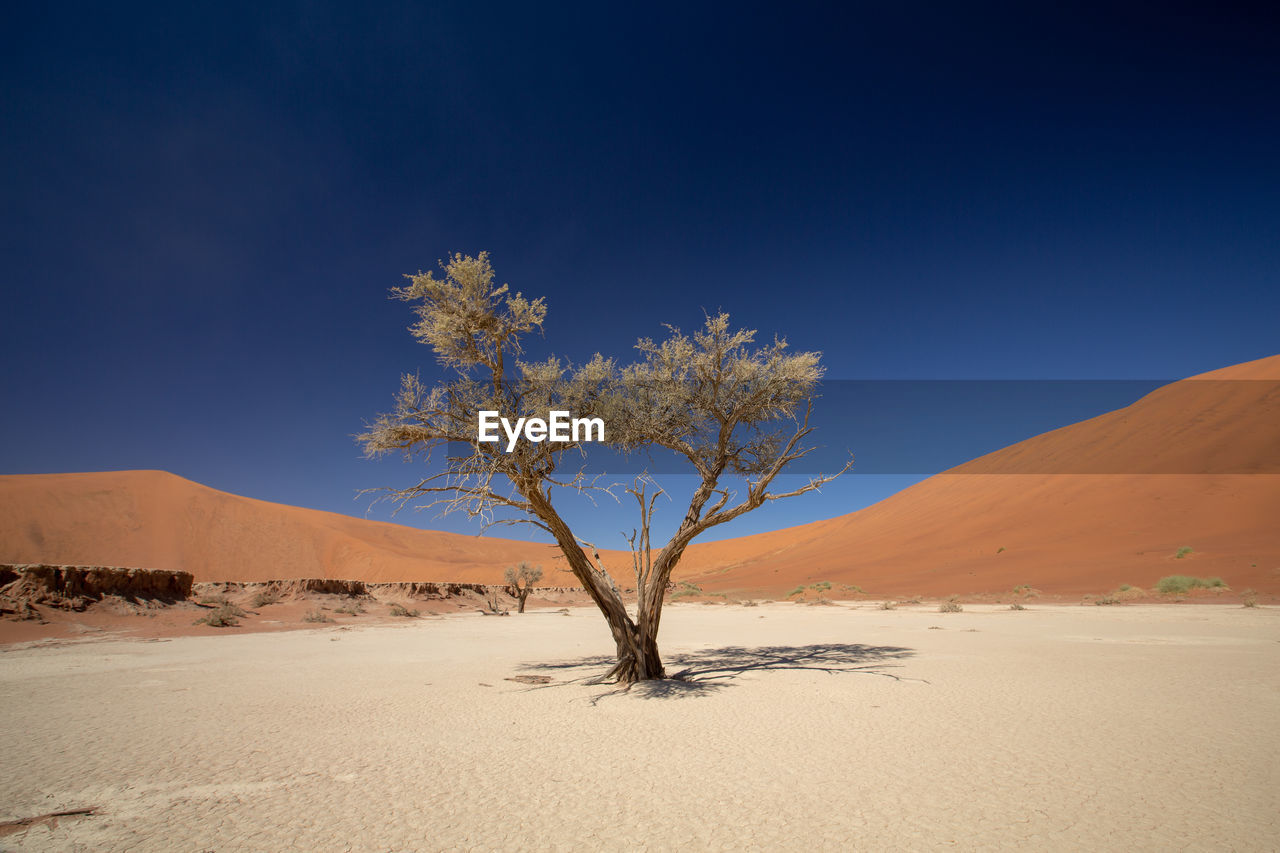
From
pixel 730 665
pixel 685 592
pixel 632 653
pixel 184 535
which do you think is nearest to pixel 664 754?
pixel 632 653

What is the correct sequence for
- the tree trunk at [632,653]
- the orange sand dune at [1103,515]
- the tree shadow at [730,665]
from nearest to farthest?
1. the tree shadow at [730,665]
2. the tree trunk at [632,653]
3. the orange sand dune at [1103,515]

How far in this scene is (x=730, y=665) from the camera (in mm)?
10688

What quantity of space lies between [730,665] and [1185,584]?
23154 mm

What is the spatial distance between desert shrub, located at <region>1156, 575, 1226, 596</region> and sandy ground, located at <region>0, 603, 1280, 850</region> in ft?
48.3

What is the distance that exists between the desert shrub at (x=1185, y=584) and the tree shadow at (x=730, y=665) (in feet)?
59.7

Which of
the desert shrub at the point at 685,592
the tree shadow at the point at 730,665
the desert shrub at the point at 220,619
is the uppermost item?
the desert shrub at the point at 220,619

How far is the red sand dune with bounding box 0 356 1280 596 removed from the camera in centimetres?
3089

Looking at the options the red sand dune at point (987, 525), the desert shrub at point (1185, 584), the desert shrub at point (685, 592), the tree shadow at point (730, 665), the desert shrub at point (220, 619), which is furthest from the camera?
the desert shrub at point (685, 592)

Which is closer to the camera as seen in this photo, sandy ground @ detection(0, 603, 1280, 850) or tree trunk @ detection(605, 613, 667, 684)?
sandy ground @ detection(0, 603, 1280, 850)

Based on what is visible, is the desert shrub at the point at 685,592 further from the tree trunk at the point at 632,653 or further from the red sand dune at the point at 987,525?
the tree trunk at the point at 632,653

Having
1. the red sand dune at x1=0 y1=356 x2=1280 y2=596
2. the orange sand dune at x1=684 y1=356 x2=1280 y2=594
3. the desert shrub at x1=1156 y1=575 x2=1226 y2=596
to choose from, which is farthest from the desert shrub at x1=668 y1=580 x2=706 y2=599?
the desert shrub at x1=1156 y1=575 x2=1226 y2=596

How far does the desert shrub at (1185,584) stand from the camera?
22.0 metres

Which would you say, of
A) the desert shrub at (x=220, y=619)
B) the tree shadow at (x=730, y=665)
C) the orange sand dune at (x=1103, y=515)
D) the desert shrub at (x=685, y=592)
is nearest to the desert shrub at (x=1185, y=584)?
the orange sand dune at (x=1103, y=515)

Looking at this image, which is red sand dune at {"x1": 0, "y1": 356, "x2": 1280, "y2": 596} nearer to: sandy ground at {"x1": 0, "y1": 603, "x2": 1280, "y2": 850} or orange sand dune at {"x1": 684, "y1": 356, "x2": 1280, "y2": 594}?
orange sand dune at {"x1": 684, "y1": 356, "x2": 1280, "y2": 594}
